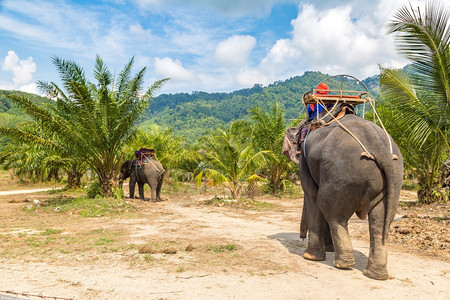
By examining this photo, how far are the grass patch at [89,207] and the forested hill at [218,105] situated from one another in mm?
71103

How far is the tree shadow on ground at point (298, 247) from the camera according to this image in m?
4.85

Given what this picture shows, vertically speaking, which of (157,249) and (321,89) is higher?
(321,89)

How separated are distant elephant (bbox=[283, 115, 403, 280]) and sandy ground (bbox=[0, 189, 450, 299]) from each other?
1.08 feet

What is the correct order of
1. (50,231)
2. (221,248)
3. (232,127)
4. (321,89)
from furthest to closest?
1. (232,127)
2. (50,231)
3. (321,89)
4. (221,248)

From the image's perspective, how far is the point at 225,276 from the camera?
4211 mm

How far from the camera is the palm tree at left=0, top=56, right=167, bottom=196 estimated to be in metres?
10.7

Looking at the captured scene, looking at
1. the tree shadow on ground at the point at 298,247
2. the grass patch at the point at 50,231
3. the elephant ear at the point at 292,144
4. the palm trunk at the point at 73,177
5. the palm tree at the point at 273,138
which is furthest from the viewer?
the palm trunk at the point at 73,177

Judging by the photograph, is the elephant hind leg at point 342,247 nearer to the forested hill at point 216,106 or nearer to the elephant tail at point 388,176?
the elephant tail at point 388,176

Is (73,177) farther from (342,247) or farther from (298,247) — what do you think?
(342,247)

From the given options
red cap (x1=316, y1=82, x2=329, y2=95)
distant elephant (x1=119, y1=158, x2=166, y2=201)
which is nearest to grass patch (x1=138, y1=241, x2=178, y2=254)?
red cap (x1=316, y1=82, x2=329, y2=95)

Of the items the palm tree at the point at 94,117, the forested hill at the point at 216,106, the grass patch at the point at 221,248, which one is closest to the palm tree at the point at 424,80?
the grass patch at the point at 221,248

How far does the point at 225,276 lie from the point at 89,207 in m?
7.26

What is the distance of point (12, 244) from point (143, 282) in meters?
3.36

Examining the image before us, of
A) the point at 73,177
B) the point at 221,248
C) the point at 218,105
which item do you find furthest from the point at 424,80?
the point at 218,105
